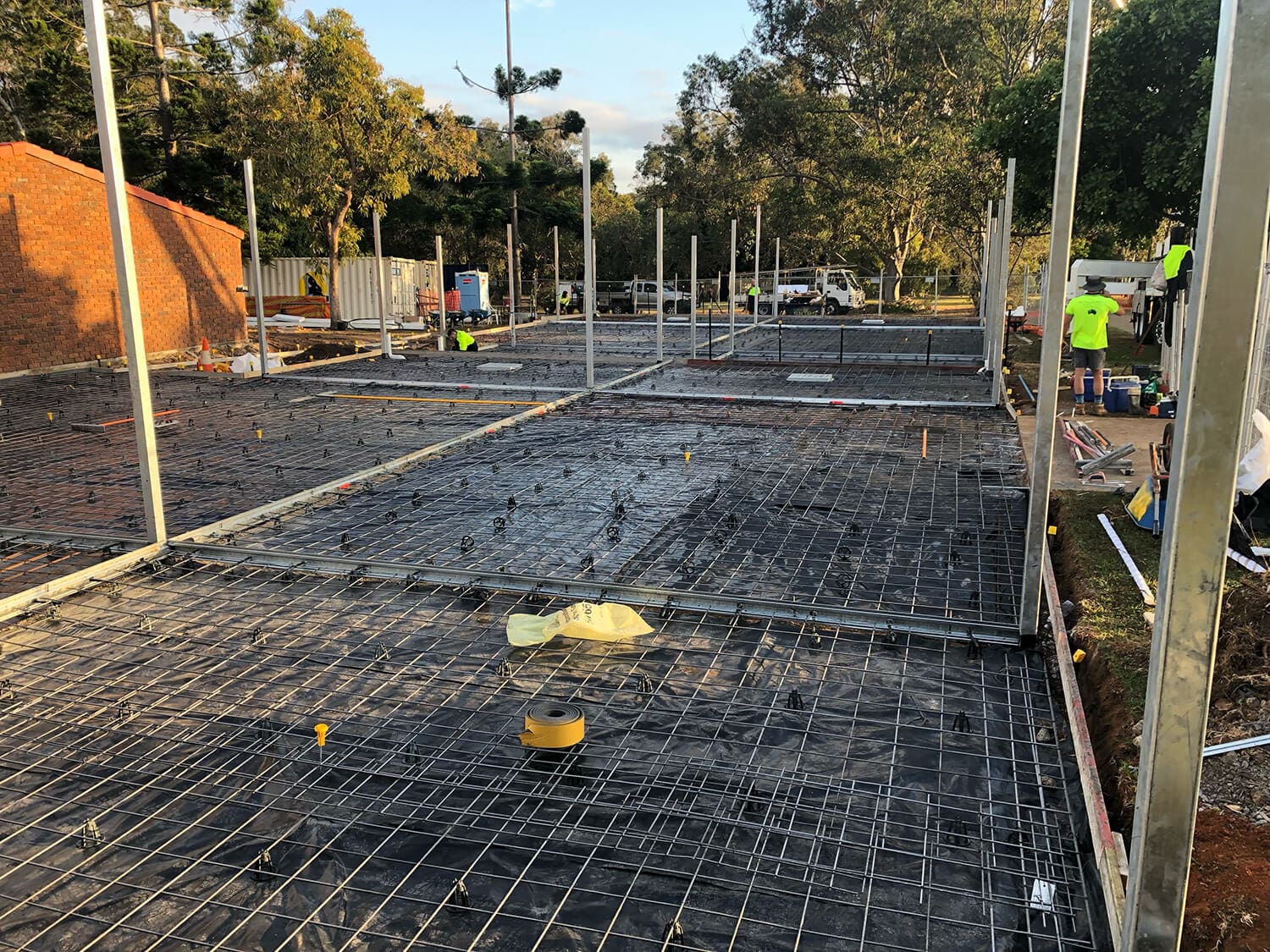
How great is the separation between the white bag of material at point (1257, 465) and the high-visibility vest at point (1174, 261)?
4116 millimetres

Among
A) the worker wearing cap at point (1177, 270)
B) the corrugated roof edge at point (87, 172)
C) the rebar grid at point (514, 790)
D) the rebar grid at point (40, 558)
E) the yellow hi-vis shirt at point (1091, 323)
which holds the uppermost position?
the corrugated roof edge at point (87, 172)

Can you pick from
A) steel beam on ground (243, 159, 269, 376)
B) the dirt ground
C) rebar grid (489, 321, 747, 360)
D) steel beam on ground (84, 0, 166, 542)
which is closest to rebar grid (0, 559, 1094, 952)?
the dirt ground

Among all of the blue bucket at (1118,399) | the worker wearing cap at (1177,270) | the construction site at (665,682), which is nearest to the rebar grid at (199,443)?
the construction site at (665,682)

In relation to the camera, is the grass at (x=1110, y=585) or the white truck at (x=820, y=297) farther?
the white truck at (x=820, y=297)

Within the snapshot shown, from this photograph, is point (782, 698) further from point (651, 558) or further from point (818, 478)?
point (818, 478)

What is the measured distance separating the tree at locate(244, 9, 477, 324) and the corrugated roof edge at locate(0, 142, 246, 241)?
63.8 inches

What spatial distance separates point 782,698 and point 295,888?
6.53 feet

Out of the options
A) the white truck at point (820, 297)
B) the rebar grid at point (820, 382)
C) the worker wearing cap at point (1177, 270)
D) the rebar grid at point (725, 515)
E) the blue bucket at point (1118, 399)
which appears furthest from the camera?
the white truck at point (820, 297)

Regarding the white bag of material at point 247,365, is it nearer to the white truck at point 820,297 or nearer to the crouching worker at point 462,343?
the crouching worker at point 462,343

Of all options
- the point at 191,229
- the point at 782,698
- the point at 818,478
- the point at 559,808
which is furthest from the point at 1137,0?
the point at 191,229

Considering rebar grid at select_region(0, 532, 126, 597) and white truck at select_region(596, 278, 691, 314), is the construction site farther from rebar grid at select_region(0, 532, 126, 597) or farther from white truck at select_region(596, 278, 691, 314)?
white truck at select_region(596, 278, 691, 314)

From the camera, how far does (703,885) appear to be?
2.71 metres

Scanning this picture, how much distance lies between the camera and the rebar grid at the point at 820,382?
40.7 feet

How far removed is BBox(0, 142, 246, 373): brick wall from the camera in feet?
48.6
